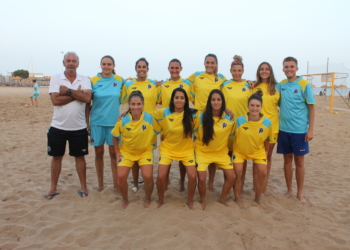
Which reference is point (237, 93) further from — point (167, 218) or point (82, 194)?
point (82, 194)

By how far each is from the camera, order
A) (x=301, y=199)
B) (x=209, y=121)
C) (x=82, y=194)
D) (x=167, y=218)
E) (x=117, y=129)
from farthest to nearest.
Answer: (x=82, y=194), (x=301, y=199), (x=117, y=129), (x=209, y=121), (x=167, y=218)

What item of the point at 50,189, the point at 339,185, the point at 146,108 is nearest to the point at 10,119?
the point at 50,189

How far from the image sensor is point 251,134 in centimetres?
386

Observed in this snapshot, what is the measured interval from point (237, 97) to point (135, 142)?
1.72 m

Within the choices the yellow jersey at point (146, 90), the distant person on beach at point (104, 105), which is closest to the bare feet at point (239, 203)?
the yellow jersey at point (146, 90)

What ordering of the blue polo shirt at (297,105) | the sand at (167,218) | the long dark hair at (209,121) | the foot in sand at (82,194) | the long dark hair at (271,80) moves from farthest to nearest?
1. the foot in sand at (82,194)
2. the long dark hair at (271,80)
3. the blue polo shirt at (297,105)
4. the long dark hair at (209,121)
5. the sand at (167,218)

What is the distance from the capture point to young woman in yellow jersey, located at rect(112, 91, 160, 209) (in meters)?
3.83

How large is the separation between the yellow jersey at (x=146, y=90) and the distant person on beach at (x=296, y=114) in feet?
6.76

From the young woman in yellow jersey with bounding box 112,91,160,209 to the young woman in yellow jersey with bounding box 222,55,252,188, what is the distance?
48.1 inches

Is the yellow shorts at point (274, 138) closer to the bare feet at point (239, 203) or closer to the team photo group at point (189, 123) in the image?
the team photo group at point (189, 123)

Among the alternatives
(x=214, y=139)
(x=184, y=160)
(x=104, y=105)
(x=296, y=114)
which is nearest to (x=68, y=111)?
(x=104, y=105)

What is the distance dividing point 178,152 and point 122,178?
89 cm

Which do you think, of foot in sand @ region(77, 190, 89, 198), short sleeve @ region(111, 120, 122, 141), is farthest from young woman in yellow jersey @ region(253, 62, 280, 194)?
foot in sand @ region(77, 190, 89, 198)

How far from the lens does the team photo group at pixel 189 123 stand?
3.87m
